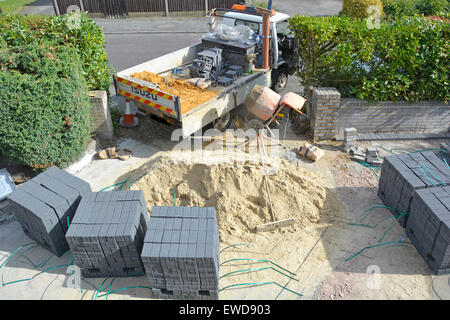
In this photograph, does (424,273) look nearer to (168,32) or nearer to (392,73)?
(392,73)

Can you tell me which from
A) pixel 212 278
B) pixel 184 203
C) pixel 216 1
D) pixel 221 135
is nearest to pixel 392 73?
pixel 221 135

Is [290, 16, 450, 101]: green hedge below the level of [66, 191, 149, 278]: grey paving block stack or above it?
above

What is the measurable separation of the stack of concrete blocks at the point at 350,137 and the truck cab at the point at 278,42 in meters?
3.21

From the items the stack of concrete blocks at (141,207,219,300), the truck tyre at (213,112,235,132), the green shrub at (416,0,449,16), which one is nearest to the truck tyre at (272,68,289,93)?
the truck tyre at (213,112,235,132)

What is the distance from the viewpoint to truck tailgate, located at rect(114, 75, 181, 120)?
8.45 meters

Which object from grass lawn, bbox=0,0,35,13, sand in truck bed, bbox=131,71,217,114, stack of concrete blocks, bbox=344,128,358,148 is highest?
grass lawn, bbox=0,0,35,13

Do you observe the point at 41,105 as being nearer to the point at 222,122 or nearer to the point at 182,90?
the point at 182,90

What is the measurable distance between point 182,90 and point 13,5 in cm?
1922

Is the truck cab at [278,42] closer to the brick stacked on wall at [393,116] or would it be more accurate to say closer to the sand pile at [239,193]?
the brick stacked on wall at [393,116]

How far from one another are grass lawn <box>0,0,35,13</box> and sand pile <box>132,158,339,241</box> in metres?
19.6

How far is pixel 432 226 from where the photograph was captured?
20.0 feet

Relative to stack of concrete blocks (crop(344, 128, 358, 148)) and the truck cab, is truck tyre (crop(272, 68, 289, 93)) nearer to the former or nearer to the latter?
the truck cab

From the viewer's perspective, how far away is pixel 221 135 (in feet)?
32.4

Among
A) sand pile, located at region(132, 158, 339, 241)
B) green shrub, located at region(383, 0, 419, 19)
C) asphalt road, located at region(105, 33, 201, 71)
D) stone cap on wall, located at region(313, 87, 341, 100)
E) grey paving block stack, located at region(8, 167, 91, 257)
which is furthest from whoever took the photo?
green shrub, located at region(383, 0, 419, 19)
